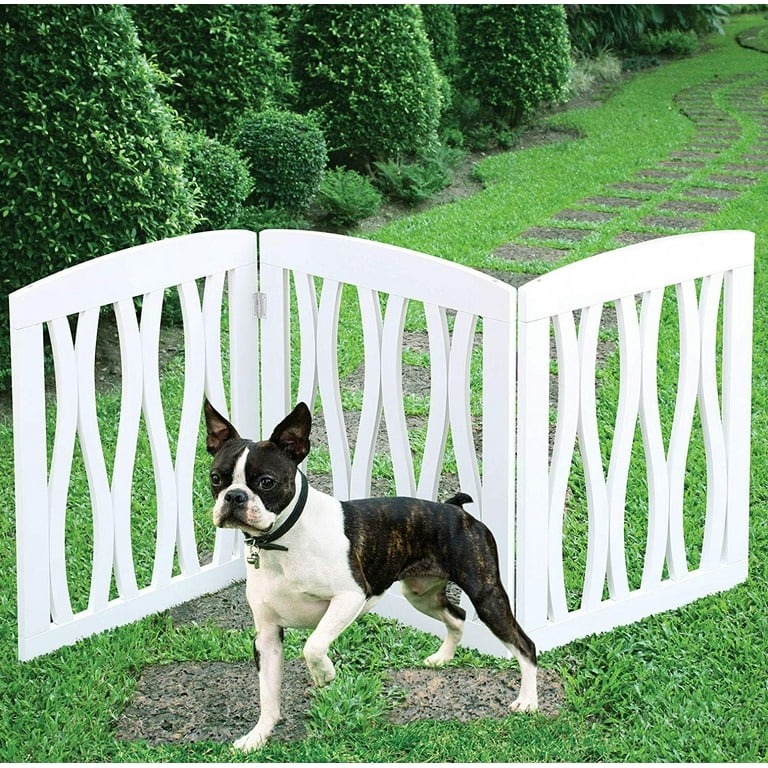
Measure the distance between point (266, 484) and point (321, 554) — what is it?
1.04 ft

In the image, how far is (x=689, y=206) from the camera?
10391 mm

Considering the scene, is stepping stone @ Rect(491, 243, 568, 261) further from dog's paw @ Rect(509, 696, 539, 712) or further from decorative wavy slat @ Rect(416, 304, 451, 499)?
dog's paw @ Rect(509, 696, 539, 712)

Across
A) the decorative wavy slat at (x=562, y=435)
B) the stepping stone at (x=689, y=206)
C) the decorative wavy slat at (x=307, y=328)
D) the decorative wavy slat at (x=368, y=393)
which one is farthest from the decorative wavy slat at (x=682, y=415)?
the stepping stone at (x=689, y=206)

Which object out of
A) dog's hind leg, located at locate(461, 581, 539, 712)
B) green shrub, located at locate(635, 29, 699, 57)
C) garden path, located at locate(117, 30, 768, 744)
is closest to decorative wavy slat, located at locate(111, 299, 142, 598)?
garden path, located at locate(117, 30, 768, 744)

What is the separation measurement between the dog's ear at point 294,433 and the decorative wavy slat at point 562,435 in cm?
103

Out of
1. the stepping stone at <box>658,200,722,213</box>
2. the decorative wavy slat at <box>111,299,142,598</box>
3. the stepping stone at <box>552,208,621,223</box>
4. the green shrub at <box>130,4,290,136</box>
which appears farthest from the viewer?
the stepping stone at <box>658,200,722,213</box>

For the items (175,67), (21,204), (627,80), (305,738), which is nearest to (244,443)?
(305,738)

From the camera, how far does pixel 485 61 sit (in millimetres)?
13062

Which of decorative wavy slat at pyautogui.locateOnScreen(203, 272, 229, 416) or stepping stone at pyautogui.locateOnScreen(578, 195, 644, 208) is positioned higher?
decorative wavy slat at pyautogui.locateOnScreen(203, 272, 229, 416)

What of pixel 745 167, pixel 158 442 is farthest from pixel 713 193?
pixel 158 442

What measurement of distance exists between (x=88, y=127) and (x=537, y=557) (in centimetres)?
368

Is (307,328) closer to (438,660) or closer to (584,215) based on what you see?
(438,660)

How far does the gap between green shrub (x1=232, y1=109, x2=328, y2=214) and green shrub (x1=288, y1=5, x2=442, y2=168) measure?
32.2 inches

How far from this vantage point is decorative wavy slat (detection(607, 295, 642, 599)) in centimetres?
427
